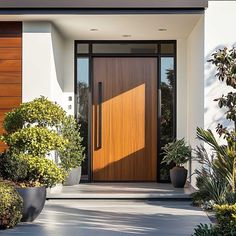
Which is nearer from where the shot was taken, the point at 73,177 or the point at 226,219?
the point at 226,219

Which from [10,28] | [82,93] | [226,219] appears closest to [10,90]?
[10,28]

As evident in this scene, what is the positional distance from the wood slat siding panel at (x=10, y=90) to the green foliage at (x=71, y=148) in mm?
1102

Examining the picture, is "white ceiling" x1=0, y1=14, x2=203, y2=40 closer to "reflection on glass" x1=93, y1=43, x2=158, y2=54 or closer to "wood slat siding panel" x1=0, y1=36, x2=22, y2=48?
"reflection on glass" x1=93, y1=43, x2=158, y2=54

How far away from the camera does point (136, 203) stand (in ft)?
31.2

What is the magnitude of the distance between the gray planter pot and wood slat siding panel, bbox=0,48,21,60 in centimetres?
253

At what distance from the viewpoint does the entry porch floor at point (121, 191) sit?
9719 millimetres

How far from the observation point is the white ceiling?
379 inches

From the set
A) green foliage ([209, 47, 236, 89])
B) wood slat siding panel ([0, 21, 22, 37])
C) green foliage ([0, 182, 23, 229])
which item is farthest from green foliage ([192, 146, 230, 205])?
wood slat siding panel ([0, 21, 22, 37])

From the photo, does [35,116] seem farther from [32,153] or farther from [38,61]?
[38,61]

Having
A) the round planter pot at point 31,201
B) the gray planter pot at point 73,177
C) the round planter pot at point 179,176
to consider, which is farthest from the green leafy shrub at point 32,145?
the round planter pot at point 179,176

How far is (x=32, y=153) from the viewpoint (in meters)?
7.89

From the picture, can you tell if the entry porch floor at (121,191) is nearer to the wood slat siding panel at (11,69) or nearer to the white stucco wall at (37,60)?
the wood slat siding panel at (11,69)

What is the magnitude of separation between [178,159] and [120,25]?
2758 mm

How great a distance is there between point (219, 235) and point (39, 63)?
17.9ft
